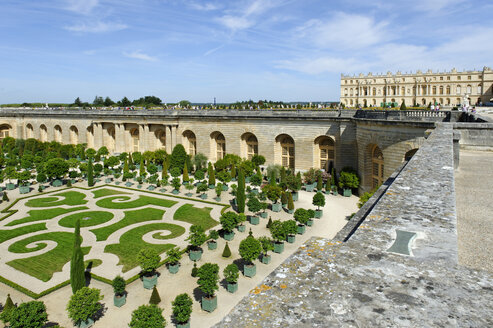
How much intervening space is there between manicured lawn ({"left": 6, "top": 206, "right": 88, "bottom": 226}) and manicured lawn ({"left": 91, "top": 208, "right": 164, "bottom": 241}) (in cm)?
479

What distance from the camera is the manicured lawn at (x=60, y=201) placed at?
30.3 meters

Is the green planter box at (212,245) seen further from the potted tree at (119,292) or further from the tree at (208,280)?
the potted tree at (119,292)

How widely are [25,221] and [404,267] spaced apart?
28633mm

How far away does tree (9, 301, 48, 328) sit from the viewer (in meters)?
12.0

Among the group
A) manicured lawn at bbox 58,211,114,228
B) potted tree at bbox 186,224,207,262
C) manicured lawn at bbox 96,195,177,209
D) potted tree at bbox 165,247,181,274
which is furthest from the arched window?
manicured lawn at bbox 58,211,114,228

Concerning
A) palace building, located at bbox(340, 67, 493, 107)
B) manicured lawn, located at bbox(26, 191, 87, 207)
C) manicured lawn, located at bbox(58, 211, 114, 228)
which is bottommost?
manicured lawn, located at bbox(58, 211, 114, 228)

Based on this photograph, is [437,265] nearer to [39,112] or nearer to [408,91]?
[39,112]

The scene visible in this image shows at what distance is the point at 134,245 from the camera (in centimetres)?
2133

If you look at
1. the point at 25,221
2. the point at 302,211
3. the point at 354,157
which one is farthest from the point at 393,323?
the point at 354,157

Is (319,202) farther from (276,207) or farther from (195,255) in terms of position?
(195,255)

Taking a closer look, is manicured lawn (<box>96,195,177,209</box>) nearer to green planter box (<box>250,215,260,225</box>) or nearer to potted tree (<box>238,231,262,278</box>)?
green planter box (<box>250,215,260,225</box>)

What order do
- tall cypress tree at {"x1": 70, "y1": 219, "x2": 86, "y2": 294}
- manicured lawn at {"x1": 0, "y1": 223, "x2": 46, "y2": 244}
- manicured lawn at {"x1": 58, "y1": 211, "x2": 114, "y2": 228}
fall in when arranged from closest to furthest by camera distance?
1. tall cypress tree at {"x1": 70, "y1": 219, "x2": 86, "y2": 294}
2. manicured lawn at {"x1": 0, "y1": 223, "x2": 46, "y2": 244}
3. manicured lawn at {"x1": 58, "y1": 211, "x2": 114, "y2": 228}

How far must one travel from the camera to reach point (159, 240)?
2209 centimetres

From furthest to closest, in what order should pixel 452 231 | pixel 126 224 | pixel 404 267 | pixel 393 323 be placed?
1. pixel 126 224
2. pixel 452 231
3. pixel 404 267
4. pixel 393 323
